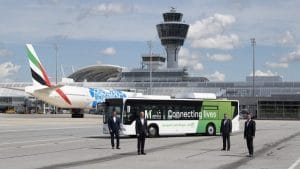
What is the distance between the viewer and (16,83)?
179m

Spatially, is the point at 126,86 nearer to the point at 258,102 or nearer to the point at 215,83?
→ the point at 215,83

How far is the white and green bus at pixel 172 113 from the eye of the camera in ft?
120

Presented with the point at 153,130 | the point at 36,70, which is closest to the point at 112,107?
the point at 153,130

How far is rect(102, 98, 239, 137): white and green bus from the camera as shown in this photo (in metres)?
36.6

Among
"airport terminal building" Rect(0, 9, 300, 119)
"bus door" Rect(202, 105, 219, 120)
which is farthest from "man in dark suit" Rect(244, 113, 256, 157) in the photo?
"airport terminal building" Rect(0, 9, 300, 119)

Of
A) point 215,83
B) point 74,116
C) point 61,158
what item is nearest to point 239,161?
point 61,158

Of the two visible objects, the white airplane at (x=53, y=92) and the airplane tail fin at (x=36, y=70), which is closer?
the white airplane at (x=53, y=92)

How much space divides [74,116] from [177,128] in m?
52.6

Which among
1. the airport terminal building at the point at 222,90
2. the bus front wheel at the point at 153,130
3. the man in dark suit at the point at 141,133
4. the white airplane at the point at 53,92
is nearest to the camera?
the man in dark suit at the point at 141,133

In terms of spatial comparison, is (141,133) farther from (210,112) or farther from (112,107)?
(210,112)

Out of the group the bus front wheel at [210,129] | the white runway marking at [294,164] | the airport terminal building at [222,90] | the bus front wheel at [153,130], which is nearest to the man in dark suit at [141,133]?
the white runway marking at [294,164]

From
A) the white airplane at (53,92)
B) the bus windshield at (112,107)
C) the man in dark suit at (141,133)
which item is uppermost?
the white airplane at (53,92)

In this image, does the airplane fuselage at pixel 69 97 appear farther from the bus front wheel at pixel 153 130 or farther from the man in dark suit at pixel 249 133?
the man in dark suit at pixel 249 133

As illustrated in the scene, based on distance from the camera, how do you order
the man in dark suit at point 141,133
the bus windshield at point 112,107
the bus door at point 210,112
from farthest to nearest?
the bus door at point 210,112 → the bus windshield at point 112,107 → the man in dark suit at point 141,133
